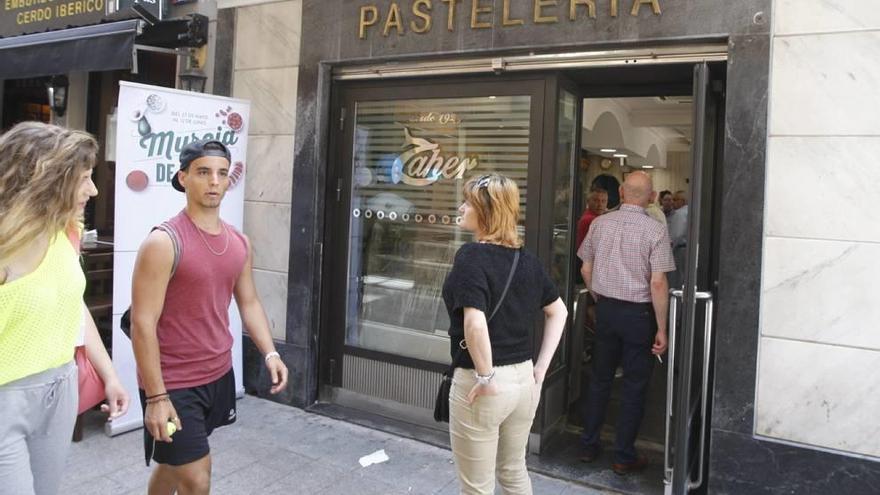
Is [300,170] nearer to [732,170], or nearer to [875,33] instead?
[732,170]

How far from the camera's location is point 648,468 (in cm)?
438

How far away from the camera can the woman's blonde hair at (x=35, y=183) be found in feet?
6.61

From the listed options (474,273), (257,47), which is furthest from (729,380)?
(257,47)

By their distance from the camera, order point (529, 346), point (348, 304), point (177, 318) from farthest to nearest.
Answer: point (348, 304), point (529, 346), point (177, 318)

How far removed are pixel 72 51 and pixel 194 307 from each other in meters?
4.26

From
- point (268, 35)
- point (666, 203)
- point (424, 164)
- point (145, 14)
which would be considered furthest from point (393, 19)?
point (666, 203)

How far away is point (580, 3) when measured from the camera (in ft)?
13.5

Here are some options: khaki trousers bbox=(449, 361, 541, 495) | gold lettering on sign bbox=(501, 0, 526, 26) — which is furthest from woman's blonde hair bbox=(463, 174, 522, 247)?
gold lettering on sign bbox=(501, 0, 526, 26)

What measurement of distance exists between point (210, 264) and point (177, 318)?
24 centimetres

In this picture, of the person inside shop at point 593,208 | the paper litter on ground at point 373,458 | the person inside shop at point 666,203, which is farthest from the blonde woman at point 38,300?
the person inside shop at point 666,203

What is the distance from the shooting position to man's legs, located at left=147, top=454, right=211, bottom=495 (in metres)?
2.62

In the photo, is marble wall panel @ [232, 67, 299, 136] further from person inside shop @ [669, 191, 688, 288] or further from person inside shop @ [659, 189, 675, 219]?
person inside shop @ [659, 189, 675, 219]

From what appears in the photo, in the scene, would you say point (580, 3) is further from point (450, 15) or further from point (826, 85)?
point (826, 85)

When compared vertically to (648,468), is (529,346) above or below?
above
